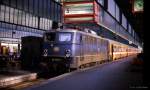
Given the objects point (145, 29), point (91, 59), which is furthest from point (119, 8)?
point (145, 29)

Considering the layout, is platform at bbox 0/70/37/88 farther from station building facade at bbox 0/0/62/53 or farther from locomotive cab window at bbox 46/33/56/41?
station building facade at bbox 0/0/62/53

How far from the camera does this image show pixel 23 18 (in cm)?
3888

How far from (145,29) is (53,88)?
7.01 meters

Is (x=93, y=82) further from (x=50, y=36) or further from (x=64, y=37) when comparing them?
(x=50, y=36)

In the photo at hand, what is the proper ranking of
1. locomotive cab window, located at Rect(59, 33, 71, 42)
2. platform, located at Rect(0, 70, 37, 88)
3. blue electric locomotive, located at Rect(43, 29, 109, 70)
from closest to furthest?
1. platform, located at Rect(0, 70, 37, 88)
2. blue electric locomotive, located at Rect(43, 29, 109, 70)
3. locomotive cab window, located at Rect(59, 33, 71, 42)

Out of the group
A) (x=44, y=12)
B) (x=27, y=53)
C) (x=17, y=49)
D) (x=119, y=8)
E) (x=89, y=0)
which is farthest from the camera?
(x=119, y=8)

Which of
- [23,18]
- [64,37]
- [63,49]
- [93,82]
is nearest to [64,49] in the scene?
[63,49]

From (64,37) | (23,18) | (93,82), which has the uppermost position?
(23,18)

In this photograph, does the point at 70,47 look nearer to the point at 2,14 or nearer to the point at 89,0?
the point at 2,14

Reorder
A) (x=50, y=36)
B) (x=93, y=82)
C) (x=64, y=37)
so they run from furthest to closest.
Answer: (x=50, y=36), (x=64, y=37), (x=93, y=82)

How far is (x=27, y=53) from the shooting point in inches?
901

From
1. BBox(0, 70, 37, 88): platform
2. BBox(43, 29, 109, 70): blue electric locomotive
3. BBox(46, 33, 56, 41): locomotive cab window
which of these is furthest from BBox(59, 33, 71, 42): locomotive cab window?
BBox(0, 70, 37, 88): platform

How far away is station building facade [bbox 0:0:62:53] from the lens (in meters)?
35.0

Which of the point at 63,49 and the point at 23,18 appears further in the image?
the point at 23,18
